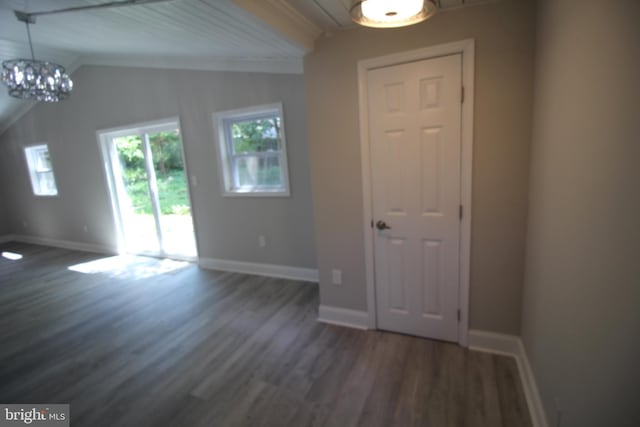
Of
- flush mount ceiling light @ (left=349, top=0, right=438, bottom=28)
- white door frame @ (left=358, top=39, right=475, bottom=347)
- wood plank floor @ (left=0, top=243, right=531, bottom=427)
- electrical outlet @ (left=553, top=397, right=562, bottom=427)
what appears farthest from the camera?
white door frame @ (left=358, top=39, right=475, bottom=347)

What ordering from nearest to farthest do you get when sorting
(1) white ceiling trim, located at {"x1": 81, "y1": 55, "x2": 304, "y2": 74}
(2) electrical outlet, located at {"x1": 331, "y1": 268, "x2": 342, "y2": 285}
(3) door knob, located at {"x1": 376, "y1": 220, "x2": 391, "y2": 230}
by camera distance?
(3) door knob, located at {"x1": 376, "y1": 220, "x2": 391, "y2": 230}, (2) electrical outlet, located at {"x1": 331, "y1": 268, "x2": 342, "y2": 285}, (1) white ceiling trim, located at {"x1": 81, "y1": 55, "x2": 304, "y2": 74}

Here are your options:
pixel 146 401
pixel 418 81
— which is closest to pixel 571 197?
pixel 418 81

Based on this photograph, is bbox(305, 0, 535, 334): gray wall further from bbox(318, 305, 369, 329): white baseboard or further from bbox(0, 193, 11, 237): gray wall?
bbox(0, 193, 11, 237): gray wall

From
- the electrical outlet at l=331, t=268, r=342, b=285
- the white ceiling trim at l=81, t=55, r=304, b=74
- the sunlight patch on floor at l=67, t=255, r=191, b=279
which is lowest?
the sunlight patch on floor at l=67, t=255, r=191, b=279

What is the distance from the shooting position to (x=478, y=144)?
6.20 ft

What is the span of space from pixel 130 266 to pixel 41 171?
3.28 meters

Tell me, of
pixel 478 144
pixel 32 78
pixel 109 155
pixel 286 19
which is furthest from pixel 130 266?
pixel 478 144

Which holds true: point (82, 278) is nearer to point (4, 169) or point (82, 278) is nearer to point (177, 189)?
point (177, 189)

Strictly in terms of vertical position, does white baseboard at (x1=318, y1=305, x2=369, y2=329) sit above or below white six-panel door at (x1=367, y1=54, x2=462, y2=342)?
below

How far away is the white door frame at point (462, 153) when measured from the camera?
1.85 meters

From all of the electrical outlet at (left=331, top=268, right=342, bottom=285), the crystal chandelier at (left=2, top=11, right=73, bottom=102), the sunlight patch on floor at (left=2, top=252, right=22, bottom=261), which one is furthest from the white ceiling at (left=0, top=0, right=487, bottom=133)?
the sunlight patch on floor at (left=2, top=252, right=22, bottom=261)

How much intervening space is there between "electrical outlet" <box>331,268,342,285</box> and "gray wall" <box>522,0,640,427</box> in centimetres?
135

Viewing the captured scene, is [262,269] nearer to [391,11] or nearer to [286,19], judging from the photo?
[286,19]

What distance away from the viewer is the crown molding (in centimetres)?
165
